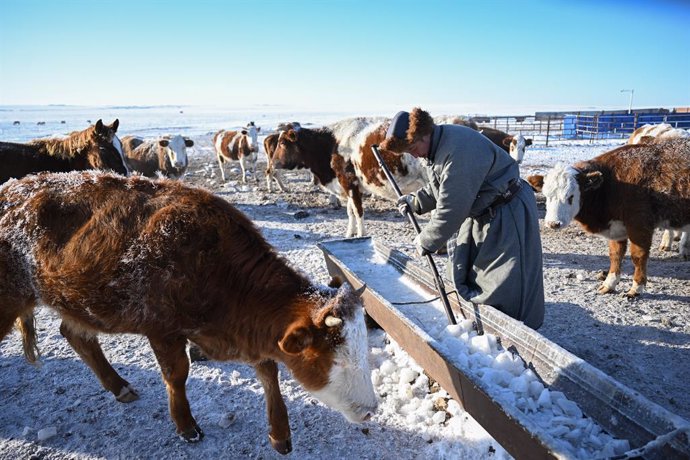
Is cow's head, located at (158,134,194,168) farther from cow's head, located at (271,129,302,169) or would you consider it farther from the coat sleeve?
the coat sleeve

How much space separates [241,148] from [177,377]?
506 inches

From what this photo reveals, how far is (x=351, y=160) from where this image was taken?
810 centimetres

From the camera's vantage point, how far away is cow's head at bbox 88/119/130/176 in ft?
20.8

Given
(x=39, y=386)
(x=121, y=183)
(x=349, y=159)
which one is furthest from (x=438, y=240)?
(x=349, y=159)

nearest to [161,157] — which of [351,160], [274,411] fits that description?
[351,160]

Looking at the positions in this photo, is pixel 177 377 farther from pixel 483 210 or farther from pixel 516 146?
pixel 516 146

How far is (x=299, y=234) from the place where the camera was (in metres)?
8.15

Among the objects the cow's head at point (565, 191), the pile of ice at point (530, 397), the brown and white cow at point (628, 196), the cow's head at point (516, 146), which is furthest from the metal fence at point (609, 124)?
the pile of ice at point (530, 397)

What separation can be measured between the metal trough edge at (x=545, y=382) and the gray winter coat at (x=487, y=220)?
0.88ft

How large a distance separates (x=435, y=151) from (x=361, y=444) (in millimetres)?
2173

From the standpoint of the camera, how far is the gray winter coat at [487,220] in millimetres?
3143

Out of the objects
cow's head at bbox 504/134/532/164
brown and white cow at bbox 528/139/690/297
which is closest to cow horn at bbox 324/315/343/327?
brown and white cow at bbox 528/139/690/297

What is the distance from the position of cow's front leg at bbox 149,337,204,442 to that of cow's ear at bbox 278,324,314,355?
900 mm

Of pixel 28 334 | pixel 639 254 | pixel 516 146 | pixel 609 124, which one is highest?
pixel 609 124
